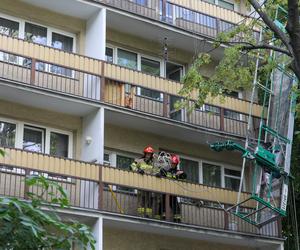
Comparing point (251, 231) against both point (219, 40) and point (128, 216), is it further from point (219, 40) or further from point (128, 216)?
point (219, 40)

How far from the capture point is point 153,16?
21766mm

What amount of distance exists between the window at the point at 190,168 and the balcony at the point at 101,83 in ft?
4.54

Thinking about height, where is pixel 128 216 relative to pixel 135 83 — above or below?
below

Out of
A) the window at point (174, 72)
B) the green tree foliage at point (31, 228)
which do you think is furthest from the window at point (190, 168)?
the green tree foliage at point (31, 228)

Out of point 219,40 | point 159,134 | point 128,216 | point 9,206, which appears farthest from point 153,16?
point 9,206

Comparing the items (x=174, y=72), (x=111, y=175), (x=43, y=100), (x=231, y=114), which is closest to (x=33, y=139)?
(x=43, y=100)

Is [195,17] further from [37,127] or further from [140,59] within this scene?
[37,127]

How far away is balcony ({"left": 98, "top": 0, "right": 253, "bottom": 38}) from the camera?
2146 cm

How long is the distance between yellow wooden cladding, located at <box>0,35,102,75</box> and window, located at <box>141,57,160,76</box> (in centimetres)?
298

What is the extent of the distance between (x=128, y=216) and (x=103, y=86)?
12.1 feet

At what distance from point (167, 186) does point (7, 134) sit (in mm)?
4520

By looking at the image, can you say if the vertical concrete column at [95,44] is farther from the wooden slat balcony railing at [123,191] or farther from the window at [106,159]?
the wooden slat balcony railing at [123,191]

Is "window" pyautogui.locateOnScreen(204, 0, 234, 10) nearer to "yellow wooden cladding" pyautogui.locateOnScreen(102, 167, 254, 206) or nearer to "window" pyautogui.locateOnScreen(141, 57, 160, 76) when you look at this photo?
"window" pyautogui.locateOnScreen(141, 57, 160, 76)

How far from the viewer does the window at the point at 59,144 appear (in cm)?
1933
